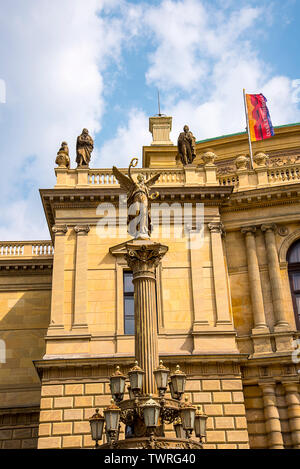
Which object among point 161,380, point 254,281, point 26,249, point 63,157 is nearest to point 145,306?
point 161,380

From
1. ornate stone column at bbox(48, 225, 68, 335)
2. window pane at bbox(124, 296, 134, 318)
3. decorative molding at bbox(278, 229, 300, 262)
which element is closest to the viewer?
ornate stone column at bbox(48, 225, 68, 335)

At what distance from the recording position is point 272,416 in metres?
24.0

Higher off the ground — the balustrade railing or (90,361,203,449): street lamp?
the balustrade railing

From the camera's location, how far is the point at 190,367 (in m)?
24.2

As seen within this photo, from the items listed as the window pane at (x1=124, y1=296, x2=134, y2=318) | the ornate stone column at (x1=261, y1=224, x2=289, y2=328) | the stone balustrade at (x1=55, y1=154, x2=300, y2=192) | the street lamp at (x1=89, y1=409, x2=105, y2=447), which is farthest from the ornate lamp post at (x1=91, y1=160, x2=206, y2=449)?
the stone balustrade at (x1=55, y1=154, x2=300, y2=192)

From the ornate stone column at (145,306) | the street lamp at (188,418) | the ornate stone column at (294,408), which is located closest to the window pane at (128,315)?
the ornate stone column at (294,408)

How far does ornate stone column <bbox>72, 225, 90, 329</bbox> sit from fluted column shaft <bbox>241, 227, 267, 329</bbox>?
7.12 metres

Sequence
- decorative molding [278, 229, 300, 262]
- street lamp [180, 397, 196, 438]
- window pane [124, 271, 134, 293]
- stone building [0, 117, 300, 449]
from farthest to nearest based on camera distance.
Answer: decorative molding [278, 229, 300, 262]
window pane [124, 271, 134, 293]
stone building [0, 117, 300, 449]
street lamp [180, 397, 196, 438]

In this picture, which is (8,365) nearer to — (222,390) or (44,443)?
(44,443)

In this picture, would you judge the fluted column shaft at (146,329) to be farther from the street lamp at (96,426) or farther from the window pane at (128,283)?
the window pane at (128,283)

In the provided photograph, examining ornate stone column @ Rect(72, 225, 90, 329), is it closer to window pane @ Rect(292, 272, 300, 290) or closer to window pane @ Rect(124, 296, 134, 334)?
window pane @ Rect(124, 296, 134, 334)

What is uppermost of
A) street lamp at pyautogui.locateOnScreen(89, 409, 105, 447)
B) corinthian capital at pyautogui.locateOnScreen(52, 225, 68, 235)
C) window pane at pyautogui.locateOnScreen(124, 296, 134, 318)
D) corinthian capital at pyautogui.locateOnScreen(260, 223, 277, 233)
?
corinthian capital at pyautogui.locateOnScreen(260, 223, 277, 233)

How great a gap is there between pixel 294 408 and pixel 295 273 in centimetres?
600

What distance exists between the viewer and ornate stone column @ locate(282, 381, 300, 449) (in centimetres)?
2353
